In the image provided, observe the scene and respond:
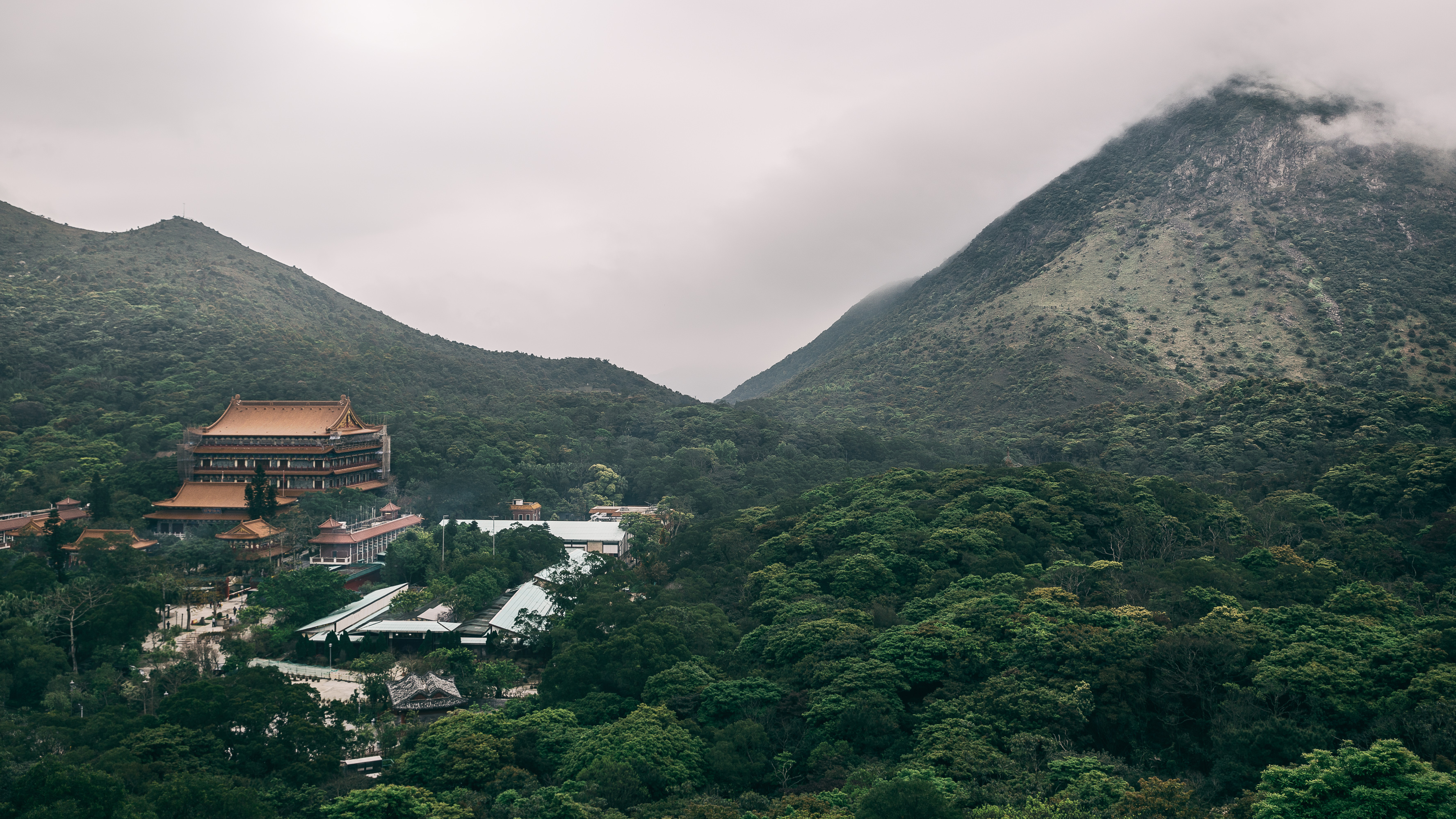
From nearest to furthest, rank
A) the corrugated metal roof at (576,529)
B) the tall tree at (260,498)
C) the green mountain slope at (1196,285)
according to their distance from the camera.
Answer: the tall tree at (260,498)
the corrugated metal roof at (576,529)
the green mountain slope at (1196,285)

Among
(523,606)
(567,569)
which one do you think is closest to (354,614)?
(523,606)

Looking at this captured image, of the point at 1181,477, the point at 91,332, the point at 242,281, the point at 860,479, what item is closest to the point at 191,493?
the point at 860,479

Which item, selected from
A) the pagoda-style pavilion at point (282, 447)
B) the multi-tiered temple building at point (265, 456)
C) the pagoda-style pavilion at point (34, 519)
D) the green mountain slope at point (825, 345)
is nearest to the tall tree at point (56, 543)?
the pagoda-style pavilion at point (34, 519)

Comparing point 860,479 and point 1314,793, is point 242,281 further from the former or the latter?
point 1314,793

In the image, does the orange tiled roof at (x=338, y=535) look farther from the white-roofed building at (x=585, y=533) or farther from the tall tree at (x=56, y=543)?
the tall tree at (x=56, y=543)

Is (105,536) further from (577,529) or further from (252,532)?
(577,529)

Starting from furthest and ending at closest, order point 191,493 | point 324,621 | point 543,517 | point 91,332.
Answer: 1. point 91,332
2. point 543,517
3. point 191,493
4. point 324,621
